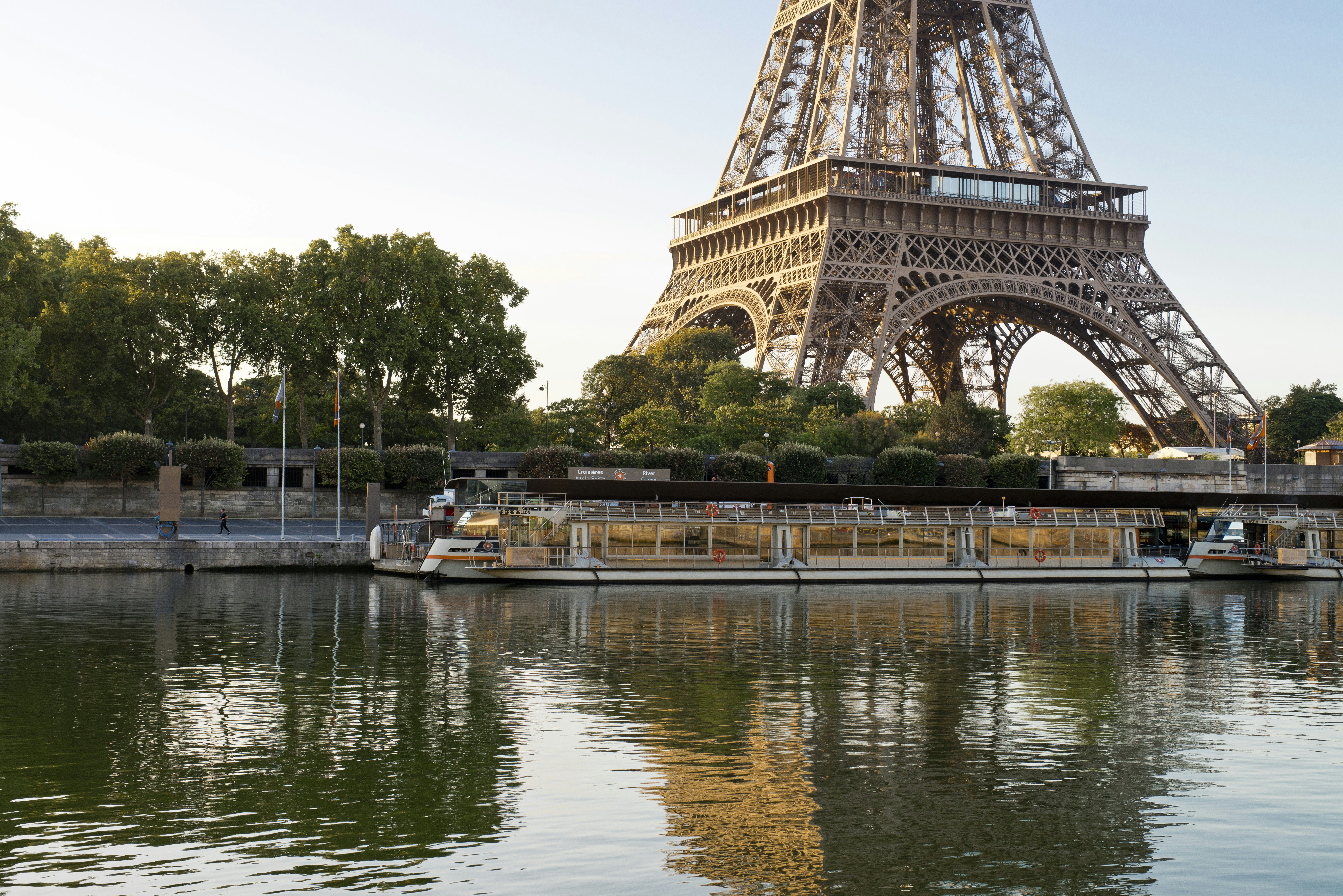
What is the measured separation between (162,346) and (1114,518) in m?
49.8

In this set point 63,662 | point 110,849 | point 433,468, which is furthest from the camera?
point 433,468

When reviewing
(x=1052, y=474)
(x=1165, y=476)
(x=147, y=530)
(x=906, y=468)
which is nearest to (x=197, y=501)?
(x=147, y=530)

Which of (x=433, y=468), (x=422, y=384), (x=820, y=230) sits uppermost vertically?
(x=820, y=230)

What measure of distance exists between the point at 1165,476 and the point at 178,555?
57388 mm

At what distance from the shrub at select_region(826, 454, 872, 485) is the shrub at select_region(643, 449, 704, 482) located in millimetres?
8127

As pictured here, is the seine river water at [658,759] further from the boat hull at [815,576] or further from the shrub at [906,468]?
the shrub at [906,468]

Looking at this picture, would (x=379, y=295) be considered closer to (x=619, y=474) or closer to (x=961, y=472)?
(x=619, y=474)

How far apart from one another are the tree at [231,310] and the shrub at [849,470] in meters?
30.8

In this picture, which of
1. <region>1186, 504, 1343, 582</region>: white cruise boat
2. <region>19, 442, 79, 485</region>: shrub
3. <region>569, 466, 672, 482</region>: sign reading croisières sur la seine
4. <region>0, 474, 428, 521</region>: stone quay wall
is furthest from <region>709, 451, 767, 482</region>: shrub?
<region>19, 442, 79, 485</region>: shrub

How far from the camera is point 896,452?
69812 mm

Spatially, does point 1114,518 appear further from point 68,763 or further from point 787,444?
point 68,763

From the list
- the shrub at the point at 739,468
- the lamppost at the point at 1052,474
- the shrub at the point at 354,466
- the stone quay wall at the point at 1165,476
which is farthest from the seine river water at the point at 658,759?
the stone quay wall at the point at 1165,476

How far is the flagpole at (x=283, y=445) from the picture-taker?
53.6 m

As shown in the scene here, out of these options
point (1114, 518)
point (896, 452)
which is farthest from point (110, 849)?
point (896, 452)
